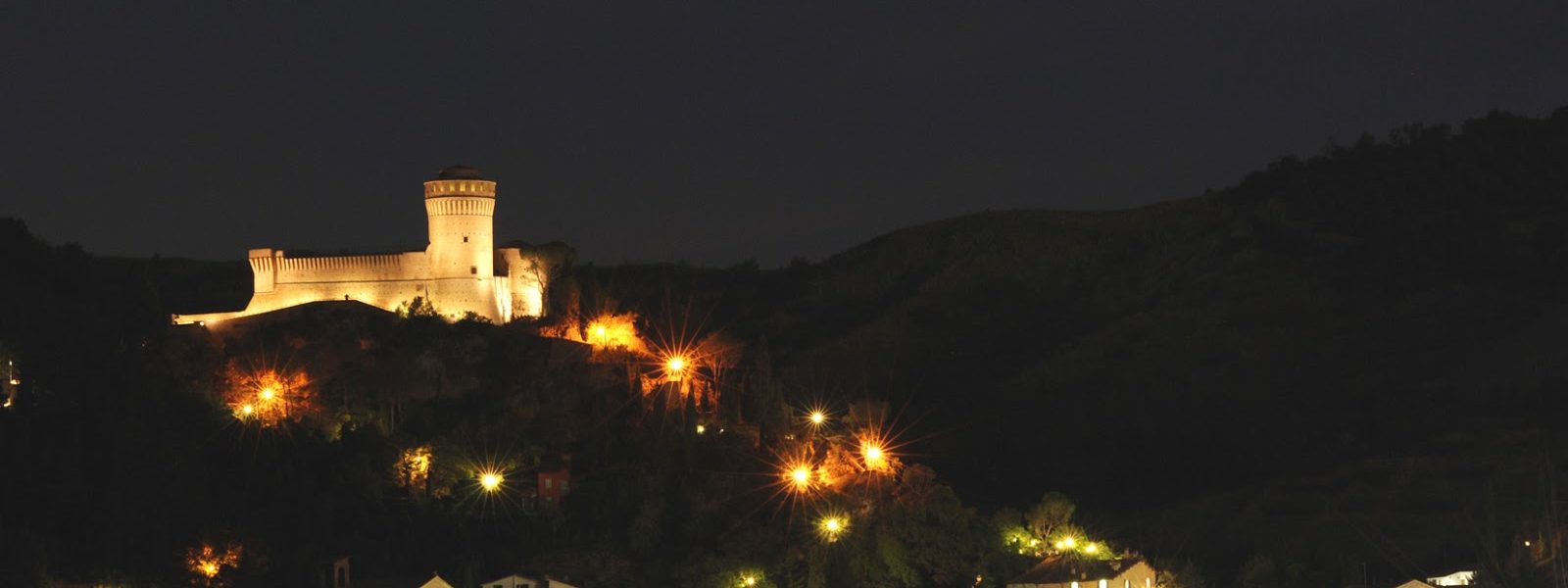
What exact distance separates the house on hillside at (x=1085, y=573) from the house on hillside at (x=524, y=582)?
13384mm

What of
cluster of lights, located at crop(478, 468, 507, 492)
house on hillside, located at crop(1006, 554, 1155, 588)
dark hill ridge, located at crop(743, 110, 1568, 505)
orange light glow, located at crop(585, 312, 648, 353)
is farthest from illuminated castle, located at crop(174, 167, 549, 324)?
dark hill ridge, located at crop(743, 110, 1568, 505)

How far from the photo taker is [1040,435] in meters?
115

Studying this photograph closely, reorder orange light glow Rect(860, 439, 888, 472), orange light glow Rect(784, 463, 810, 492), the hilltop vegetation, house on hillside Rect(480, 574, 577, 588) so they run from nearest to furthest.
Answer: house on hillside Rect(480, 574, 577, 588)
the hilltop vegetation
orange light glow Rect(784, 463, 810, 492)
orange light glow Rect(860, 439, 888, 472)

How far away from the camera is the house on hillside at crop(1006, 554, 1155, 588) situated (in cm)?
6844

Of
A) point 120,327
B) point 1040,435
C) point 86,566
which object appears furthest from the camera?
point 1040,435

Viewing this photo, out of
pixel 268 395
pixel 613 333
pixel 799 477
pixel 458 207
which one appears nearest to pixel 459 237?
pixel 458 207

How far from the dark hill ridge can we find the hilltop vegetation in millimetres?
270

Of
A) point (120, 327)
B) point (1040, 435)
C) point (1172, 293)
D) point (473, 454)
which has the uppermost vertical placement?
point (1172, 293)

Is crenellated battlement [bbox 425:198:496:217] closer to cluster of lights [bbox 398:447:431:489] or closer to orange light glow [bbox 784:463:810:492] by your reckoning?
cluster of lights [bbox 398:447:431:489]

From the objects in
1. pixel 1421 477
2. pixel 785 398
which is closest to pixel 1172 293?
pixel 1421 477

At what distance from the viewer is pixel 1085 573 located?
228 feet

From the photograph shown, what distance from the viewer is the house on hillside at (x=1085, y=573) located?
6844 centimetres

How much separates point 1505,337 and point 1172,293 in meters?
22.4

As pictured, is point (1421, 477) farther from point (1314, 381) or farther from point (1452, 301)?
point (1452, 301)
